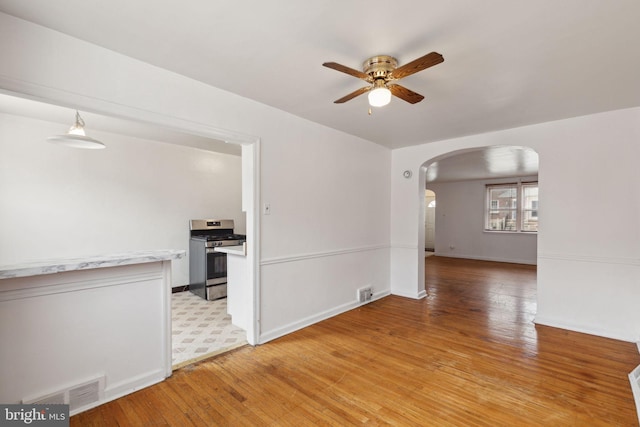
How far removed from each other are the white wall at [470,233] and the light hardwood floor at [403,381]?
5423mm

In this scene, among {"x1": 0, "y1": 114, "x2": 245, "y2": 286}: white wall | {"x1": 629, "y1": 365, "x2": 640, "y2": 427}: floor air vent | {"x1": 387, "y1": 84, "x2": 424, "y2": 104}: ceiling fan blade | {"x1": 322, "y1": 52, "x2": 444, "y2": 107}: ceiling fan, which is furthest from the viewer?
{"x1": 0, "y1": 114, "x2": 245, "y2": 286}: white wall

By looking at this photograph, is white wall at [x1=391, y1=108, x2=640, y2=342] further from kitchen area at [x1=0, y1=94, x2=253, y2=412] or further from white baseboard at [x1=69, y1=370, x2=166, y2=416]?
white baseboard at [x1=69, y1=370, x2=166, y2=416]

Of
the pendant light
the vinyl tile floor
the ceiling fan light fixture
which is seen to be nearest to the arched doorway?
the ceiling fan light fixture

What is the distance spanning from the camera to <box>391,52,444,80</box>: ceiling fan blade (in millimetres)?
1635

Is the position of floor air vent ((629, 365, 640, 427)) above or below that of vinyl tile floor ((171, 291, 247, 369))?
above

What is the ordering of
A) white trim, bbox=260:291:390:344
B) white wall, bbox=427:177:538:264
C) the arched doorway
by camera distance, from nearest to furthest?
white trim, bbox=260:291:390:344 → the arched doorway → white wall, bbox=427:177:538:264

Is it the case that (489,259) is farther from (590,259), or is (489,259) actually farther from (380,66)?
(380,66)

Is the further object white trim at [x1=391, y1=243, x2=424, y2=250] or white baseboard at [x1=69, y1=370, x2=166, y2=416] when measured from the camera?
white trim at [x1=391, y1=243, x2=424, y2=250]

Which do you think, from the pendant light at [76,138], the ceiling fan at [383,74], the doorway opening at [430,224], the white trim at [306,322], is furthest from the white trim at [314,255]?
the doorway opening at [430,224]

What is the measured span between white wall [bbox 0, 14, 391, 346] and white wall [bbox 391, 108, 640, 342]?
80.4 inches

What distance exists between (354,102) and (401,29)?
1.13 metres

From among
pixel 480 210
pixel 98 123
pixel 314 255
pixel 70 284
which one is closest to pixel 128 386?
pixel 70 284

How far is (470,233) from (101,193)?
9.26 m

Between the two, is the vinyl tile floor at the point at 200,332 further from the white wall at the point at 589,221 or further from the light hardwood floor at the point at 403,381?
the white wall at the point at 589,221
